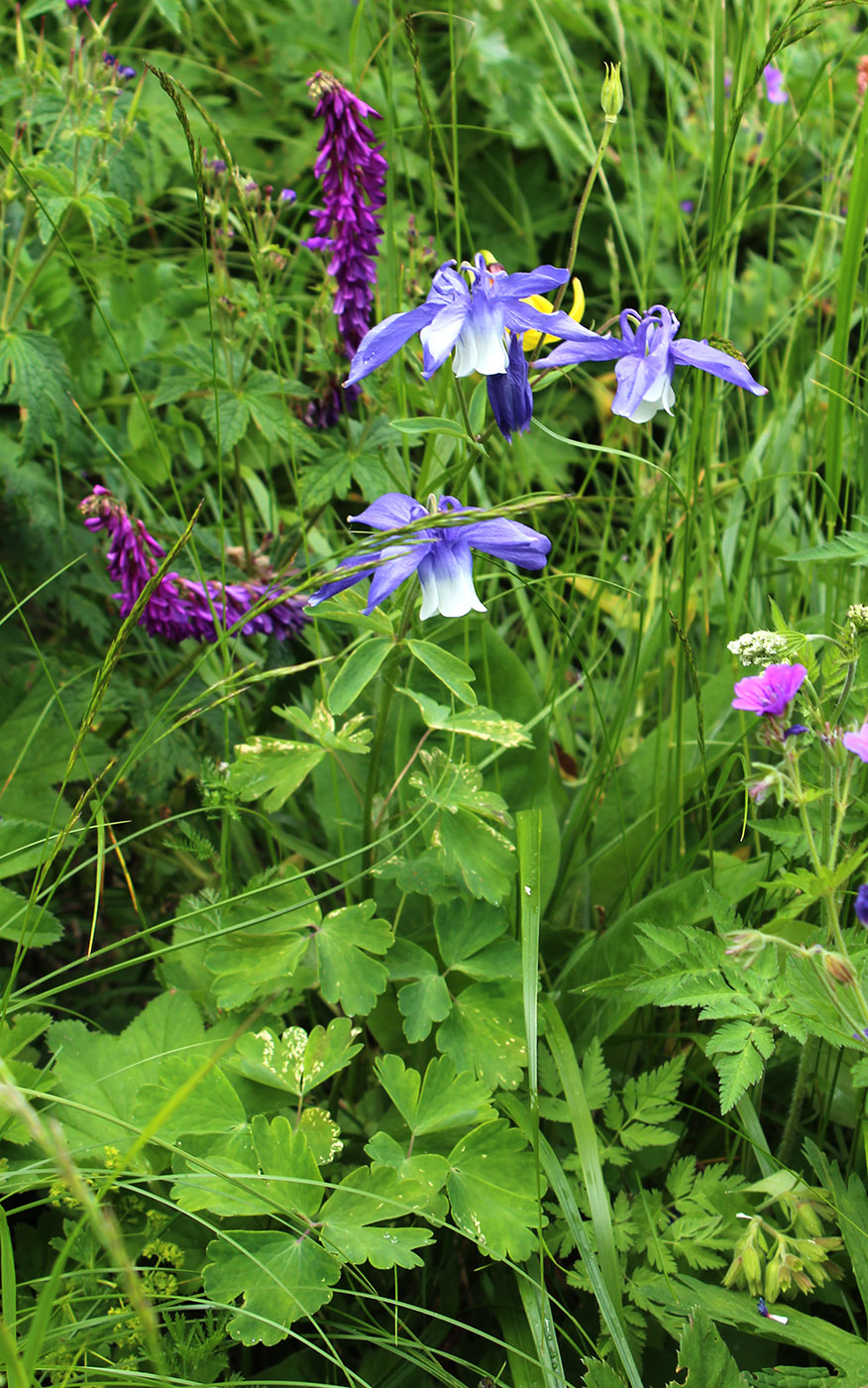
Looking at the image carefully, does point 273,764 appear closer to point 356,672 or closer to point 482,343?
point 356,672

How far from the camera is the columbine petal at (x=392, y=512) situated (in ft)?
3.31

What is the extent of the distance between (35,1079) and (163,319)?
1.33m

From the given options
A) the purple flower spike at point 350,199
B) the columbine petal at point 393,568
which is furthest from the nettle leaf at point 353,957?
the purple flower spike at point 350,199

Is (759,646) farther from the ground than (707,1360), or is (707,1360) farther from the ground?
(759,646)

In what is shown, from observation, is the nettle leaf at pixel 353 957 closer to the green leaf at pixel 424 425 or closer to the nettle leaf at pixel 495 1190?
the nettle leaf at pixel 495 1190

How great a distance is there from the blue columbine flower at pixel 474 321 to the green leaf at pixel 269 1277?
2.75 ft

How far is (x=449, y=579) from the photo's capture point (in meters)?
1.00

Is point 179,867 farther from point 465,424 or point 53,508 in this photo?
point 465,424

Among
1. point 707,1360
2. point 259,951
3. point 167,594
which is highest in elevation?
point 167,594

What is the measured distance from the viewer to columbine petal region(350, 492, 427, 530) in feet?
3.31

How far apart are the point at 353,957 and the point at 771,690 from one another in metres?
0.56

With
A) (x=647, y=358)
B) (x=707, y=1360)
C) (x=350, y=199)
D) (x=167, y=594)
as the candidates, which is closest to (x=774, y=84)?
(x=350, y=199)

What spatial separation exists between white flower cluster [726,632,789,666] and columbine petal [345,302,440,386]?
1.39 ft

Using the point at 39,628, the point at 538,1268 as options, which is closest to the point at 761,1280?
the point at 538,1268
